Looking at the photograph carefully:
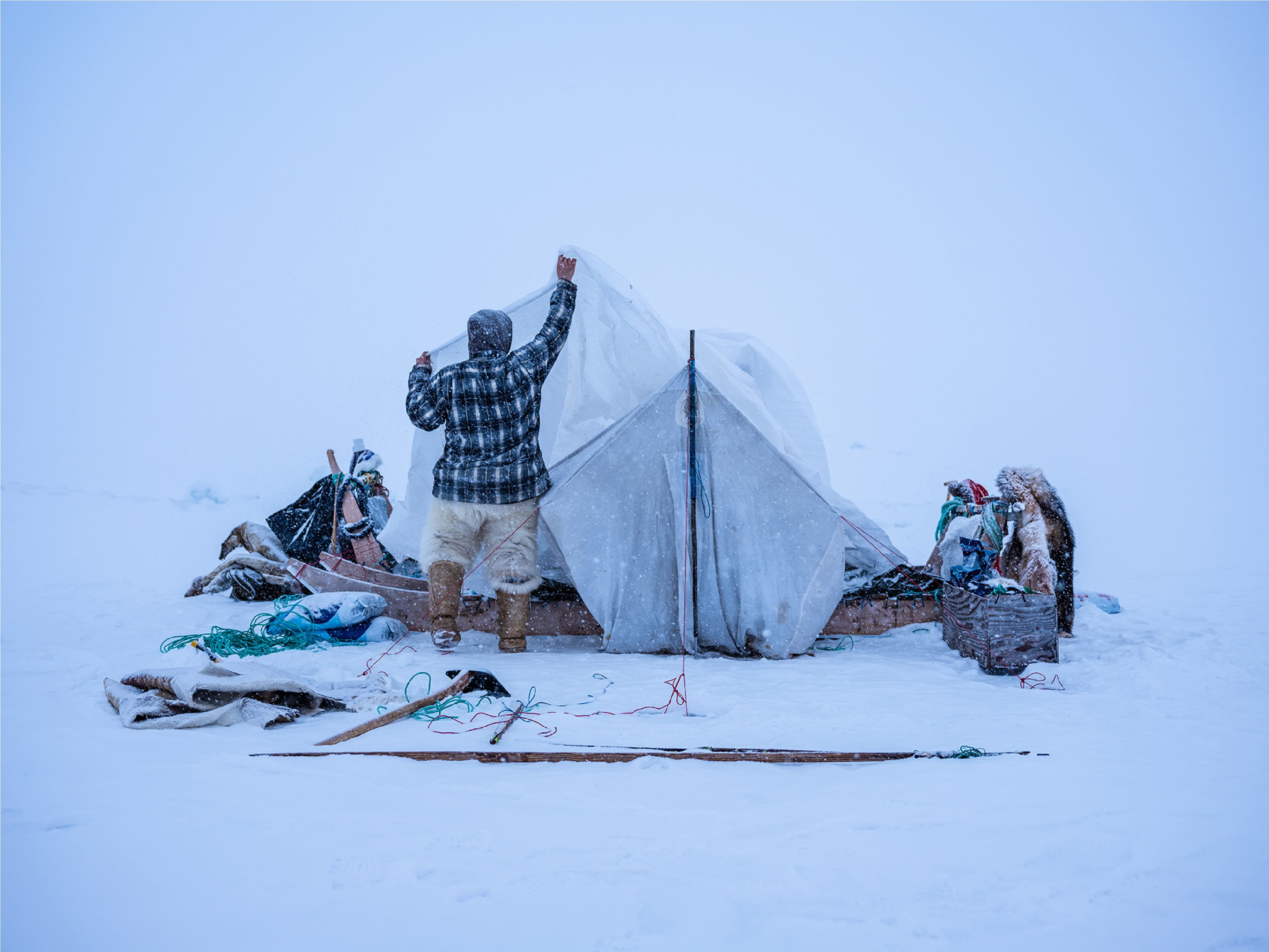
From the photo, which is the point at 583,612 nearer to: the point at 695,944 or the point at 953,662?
the point at 953,662

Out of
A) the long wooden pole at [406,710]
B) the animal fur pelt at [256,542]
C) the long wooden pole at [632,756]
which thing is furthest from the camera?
the animal fur pelt at [256,542]

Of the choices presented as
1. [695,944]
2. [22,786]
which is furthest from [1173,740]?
[22,786]

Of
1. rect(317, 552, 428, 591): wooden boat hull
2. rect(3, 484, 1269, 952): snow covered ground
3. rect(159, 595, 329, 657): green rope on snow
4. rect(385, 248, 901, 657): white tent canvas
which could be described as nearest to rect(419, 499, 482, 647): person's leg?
rect(385, 248, 901, 657): white tent canvas

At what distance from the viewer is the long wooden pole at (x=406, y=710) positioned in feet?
7.11

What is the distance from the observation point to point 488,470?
367 cm

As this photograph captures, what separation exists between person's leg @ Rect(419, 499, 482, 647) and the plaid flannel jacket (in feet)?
0.25

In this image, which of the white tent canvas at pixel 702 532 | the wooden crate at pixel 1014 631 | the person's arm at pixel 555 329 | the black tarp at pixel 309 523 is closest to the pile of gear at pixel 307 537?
the black tarp at pixel 309 523

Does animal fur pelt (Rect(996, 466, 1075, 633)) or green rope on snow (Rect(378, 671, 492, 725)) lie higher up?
animal fur pelt (Rect(996, 466, 1075, 633))

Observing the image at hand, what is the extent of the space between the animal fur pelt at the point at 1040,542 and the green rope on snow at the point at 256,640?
354 cm

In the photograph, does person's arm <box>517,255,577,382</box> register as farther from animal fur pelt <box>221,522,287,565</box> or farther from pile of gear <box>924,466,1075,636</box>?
animal fur pelt <box>221,522,287,565</box>

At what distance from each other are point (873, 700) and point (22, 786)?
7.89 feet

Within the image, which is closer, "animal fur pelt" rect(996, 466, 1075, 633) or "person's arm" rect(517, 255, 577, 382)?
"person's arm" rect(517, 255, 577, 382)

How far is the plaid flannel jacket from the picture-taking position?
3646mm

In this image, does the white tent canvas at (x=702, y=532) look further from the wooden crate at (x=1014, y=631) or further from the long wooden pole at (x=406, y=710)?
the long wooden pole at (x=406, y=710)
